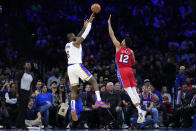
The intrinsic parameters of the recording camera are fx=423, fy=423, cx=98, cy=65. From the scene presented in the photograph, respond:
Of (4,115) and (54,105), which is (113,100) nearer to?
(54,105)

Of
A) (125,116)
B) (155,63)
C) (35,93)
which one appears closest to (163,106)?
(125,116)

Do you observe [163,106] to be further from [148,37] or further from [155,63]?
[148,37]

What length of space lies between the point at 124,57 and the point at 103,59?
7.66 meters

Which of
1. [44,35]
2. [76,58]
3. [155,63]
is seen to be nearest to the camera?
[76,58]

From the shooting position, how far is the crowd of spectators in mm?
14062

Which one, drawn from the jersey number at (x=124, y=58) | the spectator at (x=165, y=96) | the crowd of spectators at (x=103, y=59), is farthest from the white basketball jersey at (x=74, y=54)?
the spectator at (x=165, y=96)

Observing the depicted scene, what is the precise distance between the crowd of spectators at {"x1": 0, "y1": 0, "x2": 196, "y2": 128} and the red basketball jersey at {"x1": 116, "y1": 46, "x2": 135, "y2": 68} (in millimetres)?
2733

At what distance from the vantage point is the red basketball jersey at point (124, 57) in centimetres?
1123

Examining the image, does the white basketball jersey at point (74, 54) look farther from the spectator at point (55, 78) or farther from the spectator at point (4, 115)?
the spectator at point (55, 78)

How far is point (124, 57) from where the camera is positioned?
11227mm

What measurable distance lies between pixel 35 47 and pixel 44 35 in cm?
161

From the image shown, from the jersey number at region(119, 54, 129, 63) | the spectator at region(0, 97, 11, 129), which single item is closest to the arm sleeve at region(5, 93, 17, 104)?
the spectator at region(0, 97, 11, 129)

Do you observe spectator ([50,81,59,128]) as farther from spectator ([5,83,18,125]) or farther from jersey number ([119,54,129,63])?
jersey number ([119,54,129,63])

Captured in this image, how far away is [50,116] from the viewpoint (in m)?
14.5
